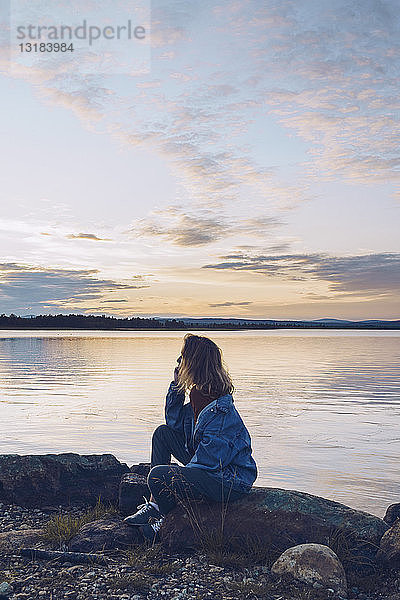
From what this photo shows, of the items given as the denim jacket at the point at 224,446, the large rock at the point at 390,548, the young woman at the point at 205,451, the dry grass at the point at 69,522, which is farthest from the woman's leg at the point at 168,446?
the large rock at the point at 390,548

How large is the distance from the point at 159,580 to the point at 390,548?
97.1 inches

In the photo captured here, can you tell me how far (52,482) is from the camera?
28.0ft

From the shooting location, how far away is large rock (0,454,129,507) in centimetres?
849

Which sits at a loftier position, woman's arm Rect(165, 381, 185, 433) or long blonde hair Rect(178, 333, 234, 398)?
long blonde hair Rect(178, 333, 234, 398)

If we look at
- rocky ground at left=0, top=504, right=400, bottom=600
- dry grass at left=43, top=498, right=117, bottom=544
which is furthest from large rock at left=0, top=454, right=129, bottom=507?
rocky ground at left=0, top=504, right=400, bottom=600

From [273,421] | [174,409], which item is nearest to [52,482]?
[174,409]

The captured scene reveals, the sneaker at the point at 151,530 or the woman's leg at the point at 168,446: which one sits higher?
the woman's leg at the point at 168,446

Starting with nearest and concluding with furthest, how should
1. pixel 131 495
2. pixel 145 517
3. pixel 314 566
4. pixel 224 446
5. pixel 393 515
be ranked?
pixel 314 566 → pixel 224 446 → pixel 145 517 → pixel 393 515 → pixel 131 495

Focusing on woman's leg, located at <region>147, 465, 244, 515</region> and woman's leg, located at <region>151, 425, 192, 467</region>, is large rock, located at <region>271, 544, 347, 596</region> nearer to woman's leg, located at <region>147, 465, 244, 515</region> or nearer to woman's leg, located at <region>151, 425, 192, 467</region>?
woman's leg, located at <region>147, 465, 244, 515</region>

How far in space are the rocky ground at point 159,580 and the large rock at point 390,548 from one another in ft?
0.36

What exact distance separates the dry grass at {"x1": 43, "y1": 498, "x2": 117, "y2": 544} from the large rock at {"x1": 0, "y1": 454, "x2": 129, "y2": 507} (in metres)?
0.31

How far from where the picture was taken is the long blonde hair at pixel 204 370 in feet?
22.6

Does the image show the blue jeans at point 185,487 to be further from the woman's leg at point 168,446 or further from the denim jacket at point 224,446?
the woman's leg at point 168,446

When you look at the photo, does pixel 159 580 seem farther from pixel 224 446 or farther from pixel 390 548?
pixel 390 548
